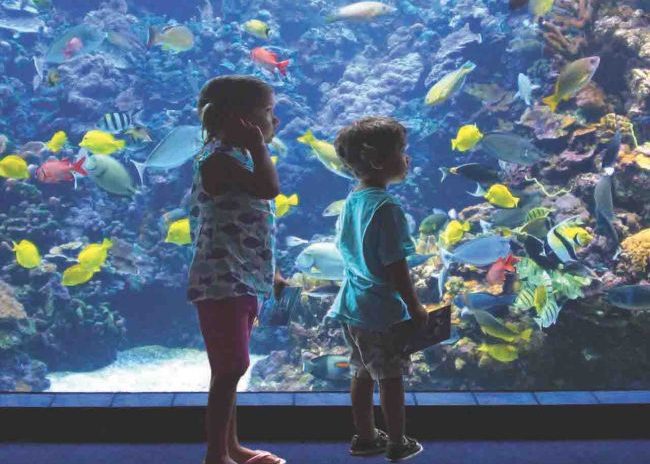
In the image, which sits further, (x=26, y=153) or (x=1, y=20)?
(x=1, y=20)

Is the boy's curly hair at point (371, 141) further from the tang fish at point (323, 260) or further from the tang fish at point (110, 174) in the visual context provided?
the tang fish at point (110, 174)

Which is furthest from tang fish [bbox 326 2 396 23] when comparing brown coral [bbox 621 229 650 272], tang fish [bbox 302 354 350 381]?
tang fish [bbox 302 354 350 381]

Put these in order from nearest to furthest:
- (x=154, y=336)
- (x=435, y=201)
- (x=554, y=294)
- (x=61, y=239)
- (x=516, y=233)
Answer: (x=554, y=294) < (x=516, y=233) < (x=61, y=239) < (x=154, y=336) < (x=435, y=201)

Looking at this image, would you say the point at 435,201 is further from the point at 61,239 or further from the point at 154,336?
the point at 61,239

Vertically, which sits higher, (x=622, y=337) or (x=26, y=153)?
(x=26, y=153)

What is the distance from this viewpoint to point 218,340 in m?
1.88

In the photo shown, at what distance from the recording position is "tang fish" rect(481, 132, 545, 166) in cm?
450

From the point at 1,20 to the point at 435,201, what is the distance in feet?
25.4

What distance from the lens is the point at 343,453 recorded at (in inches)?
91.5

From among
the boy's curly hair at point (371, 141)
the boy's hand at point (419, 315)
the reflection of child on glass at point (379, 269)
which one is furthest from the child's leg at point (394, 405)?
the boy's curly hair at point (371, 141)

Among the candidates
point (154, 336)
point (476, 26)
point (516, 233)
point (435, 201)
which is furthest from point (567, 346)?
point (476, 26)

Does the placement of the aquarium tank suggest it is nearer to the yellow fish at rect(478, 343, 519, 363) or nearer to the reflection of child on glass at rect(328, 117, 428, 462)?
the yellow fish at rect(478, 343, 519, 363)

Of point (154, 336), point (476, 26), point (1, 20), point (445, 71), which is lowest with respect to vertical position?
point (154, 336)

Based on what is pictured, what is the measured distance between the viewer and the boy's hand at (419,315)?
1908 millimetres
